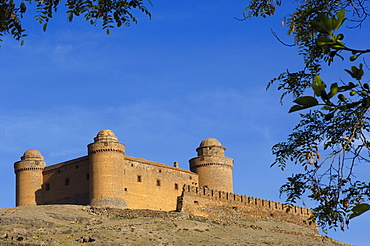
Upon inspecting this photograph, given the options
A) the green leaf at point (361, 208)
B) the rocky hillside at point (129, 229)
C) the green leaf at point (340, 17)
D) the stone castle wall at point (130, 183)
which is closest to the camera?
the green leaf at point (361, 208)

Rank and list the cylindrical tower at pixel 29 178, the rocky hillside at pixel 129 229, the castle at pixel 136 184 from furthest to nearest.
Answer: the cylindrical tower at pixel 29 178 → the castle at pixel 136 184 → the rocky hillside at pixel 129 229

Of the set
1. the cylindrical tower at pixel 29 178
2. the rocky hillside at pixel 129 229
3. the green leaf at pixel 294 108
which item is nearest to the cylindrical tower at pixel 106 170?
the rocky hillside at pixel 129 229

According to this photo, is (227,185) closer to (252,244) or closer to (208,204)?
(208,204)

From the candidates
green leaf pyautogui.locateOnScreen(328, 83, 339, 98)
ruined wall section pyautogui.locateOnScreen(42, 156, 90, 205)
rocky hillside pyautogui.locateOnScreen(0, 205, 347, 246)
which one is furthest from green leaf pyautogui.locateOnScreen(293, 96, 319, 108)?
ruined wall section pyautogui.locateOnScreen(42, 156, 90, 205)

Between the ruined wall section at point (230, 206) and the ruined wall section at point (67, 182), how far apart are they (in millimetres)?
7954

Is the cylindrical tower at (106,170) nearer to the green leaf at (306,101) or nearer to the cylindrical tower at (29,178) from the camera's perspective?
the cylindrical tower at (29,178)

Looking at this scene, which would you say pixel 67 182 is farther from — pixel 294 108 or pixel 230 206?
pixel 294 108

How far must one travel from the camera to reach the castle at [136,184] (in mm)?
47781

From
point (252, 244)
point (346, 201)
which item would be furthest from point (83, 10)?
point (252, 244)

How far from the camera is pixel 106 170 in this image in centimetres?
4819

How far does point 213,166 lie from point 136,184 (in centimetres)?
824

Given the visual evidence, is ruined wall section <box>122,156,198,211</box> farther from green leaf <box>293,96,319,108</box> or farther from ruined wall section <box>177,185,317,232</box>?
green leaf <box>293,96,319,108</box>

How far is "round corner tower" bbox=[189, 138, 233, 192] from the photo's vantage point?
55.6m

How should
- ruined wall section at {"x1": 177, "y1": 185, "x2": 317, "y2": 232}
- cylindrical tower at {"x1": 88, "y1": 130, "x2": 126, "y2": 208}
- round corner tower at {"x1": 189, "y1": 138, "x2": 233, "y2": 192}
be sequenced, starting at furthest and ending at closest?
round corner tower at {"x1": 189, "y1": 138, "x2": 233, "y2": 192} < cylindrical tower at {"x1": 88, "y1": 130, "x2": 126, "y2": 208} < ruined wall section at {"x1": 177, "y1": 185, "x2": 317, "y2": 232}
